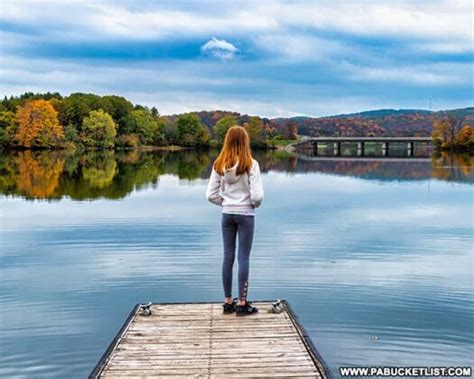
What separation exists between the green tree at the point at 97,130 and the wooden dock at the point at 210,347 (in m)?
96.3

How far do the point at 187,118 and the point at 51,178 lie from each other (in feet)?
269

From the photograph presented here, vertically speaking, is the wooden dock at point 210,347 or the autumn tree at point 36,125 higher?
the autumn tree at point 36,125

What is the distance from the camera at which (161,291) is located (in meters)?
10.9

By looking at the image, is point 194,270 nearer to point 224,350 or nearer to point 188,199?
point 224,350

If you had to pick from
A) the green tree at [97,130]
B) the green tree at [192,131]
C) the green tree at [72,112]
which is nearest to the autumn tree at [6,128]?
the green tree at [72,112]

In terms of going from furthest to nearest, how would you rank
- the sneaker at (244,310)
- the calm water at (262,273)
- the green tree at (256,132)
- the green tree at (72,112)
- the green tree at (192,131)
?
the green tree at (192,131)
the green tree at (256,132)
the green tree at (72,112)
the calm water at (262,273)
the sneaker at (244,310)

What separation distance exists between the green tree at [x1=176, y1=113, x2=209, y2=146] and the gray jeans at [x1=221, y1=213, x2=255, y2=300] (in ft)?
369

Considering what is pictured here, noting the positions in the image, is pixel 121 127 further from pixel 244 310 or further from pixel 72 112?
pixel 244 310

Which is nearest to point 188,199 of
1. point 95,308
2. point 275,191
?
point 275,191

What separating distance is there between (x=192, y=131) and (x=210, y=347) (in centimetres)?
11476

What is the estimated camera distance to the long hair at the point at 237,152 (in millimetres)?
Answer: 7086

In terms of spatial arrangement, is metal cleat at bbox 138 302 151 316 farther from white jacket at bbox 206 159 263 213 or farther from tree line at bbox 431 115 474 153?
tree line at bbox 431 115 474 153

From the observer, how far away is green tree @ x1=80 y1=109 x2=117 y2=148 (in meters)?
100

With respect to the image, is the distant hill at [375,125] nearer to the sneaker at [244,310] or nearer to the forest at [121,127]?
the forest at [121,127]
